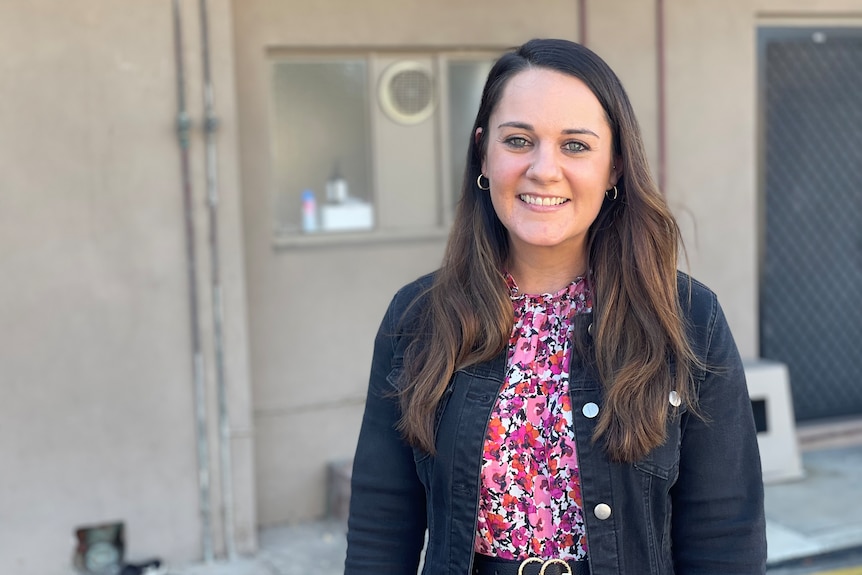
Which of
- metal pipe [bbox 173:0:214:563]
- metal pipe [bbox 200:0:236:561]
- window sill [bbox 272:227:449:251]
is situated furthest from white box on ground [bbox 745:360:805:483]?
metal pipe [bbox 173:0:214:563]

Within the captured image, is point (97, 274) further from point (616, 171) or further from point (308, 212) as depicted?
point (616, 171)

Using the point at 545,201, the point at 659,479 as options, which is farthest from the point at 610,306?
the point at 659,479

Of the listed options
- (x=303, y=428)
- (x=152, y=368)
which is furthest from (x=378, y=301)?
(x=152, y=368)

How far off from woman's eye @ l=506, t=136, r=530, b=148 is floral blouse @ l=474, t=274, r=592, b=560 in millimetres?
399

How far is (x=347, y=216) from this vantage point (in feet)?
19.0

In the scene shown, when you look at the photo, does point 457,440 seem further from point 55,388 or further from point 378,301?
point 378,301

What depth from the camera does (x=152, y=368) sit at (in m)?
4.94

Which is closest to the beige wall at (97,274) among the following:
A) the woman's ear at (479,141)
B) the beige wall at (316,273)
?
the beige wall at (316,273)

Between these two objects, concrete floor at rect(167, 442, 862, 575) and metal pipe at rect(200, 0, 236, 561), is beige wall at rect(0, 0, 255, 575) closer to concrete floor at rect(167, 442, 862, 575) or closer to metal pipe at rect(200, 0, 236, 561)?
metal pipe at rect(200, 0, 236, 561)

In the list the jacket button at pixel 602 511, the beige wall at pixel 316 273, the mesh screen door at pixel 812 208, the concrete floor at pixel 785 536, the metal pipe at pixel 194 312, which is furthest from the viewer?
the mesh screen door at pixel 812 208

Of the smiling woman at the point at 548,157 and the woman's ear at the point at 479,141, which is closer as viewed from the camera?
the smiling woman at the point at 548,157

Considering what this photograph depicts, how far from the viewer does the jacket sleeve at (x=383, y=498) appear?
207 centimetres

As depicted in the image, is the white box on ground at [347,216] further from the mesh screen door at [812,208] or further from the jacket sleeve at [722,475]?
the jacket sleeve at [722,475]

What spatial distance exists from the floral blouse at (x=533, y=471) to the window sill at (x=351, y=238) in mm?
3731
